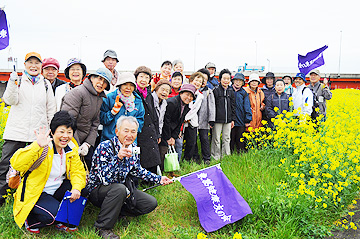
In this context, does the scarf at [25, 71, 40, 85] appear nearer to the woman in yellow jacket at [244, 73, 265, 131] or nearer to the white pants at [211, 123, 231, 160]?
the white pants at [211, 123, 231, 160]

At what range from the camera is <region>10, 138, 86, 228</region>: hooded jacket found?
3.03 m

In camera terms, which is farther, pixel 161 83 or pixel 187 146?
pixel 187 146

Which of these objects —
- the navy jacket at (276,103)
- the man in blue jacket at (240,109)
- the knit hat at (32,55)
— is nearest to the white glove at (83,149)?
the knit hat at (32,55)

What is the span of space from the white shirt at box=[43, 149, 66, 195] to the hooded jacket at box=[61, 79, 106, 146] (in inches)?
19.2

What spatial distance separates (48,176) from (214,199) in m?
2.08

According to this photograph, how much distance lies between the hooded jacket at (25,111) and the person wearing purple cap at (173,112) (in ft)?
6.65

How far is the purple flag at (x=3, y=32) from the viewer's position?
6.00 m

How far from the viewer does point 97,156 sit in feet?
11.4

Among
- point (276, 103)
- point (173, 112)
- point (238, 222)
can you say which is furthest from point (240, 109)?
point (238, 222)

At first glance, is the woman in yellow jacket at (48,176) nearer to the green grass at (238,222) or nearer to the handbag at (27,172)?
the handbag at (27,172)

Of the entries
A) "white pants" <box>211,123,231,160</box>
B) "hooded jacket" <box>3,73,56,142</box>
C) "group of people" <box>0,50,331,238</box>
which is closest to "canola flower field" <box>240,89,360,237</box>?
"white pants" <box>211,123,231,160</box>

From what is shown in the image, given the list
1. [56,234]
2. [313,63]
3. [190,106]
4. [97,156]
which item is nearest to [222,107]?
[190,106]

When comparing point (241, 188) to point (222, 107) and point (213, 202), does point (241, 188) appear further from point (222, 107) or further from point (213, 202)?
point (222, 107)

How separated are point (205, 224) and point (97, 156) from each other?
1.62 meters
